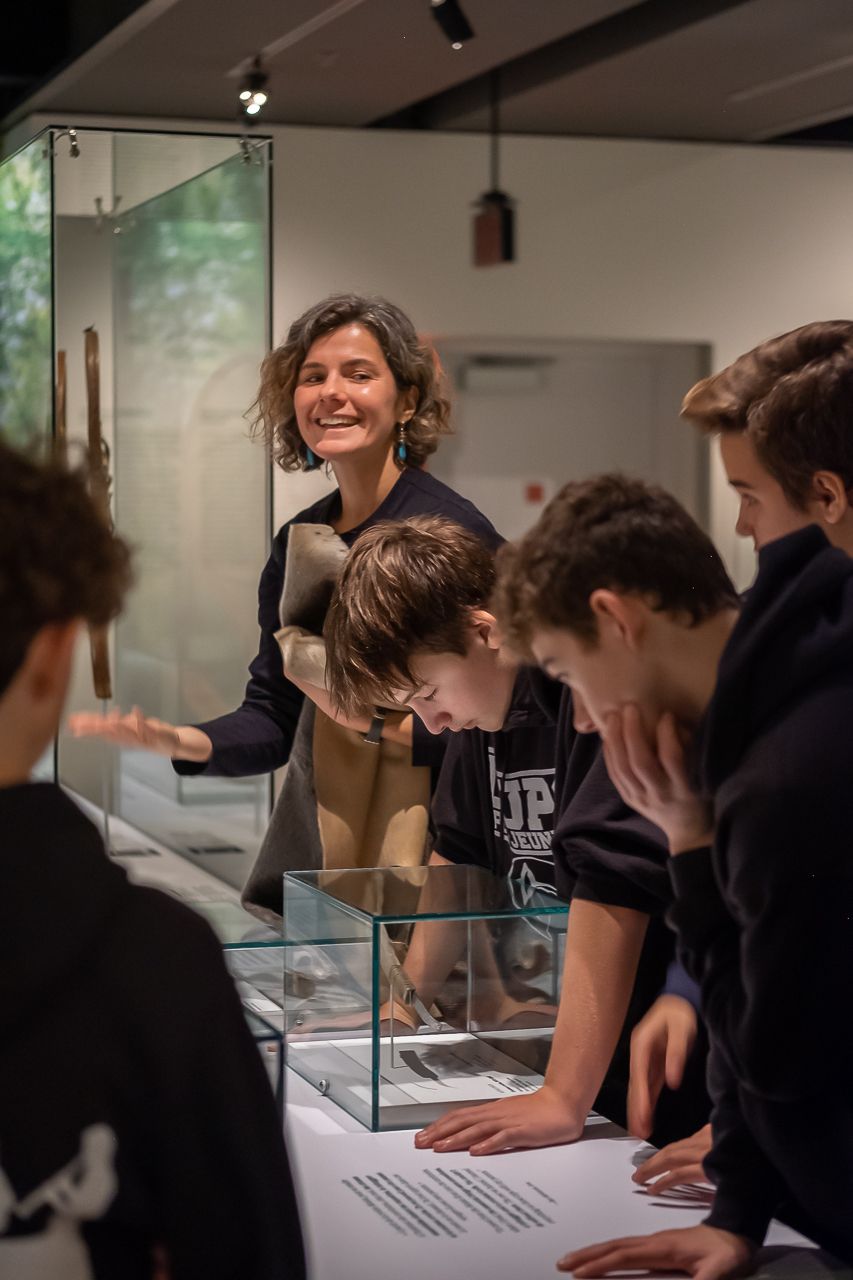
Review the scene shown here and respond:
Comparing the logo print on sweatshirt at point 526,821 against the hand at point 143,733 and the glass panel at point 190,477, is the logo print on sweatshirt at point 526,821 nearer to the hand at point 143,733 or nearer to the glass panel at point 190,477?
the hand at point 143,733

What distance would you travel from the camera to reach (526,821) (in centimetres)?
176

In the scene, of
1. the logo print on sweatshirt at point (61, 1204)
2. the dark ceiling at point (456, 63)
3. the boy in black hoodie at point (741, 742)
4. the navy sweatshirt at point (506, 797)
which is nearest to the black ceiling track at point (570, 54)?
the dark ceiling at point (456, 63)

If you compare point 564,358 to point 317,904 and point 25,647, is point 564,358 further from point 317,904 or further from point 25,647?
point 25,647

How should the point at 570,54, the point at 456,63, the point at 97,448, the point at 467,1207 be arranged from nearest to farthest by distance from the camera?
the point at 467,1207
the point at 97,448
the point at 456,63
the point at 570,54

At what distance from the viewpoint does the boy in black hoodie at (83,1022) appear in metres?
0.89

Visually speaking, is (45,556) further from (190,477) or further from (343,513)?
(190,477)

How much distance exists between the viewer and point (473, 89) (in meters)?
5.35

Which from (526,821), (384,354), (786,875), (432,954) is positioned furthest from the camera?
(384,354)

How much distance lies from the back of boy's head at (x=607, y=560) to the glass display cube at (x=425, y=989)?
0.47 m

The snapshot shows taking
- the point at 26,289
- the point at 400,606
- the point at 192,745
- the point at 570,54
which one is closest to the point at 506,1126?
the point at 400,606

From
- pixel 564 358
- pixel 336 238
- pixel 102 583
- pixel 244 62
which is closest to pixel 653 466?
pixel 564 358

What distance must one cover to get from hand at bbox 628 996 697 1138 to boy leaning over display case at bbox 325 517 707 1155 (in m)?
0.07

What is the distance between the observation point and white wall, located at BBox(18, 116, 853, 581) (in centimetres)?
508

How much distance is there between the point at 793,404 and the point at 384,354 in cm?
94
